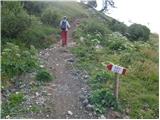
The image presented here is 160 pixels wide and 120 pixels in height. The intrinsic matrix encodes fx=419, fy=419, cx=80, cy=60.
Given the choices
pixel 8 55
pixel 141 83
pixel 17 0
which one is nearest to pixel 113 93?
pixel 141 83

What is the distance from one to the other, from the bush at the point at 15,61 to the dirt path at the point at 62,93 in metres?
0.64

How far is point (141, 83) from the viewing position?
13.4 m

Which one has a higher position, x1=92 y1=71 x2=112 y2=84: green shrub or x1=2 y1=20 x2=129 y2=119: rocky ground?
x1=92 y1=71 x2=112 y2=84: green shrub

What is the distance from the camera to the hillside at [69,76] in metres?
10.8

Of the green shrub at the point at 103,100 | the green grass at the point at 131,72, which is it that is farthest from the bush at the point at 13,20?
the green shrub at the point at 103,100

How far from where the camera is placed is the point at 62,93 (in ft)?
38.4

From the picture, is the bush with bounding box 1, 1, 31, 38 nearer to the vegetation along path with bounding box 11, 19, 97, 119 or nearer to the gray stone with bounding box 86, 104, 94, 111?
the vegetation along path with bounding box 11, 19, 97, 119

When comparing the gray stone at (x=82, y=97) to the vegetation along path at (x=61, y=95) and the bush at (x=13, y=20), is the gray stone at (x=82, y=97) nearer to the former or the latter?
the vegetation along path at (x=61, y=95)

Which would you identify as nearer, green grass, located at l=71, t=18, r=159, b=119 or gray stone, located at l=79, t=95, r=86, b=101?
gray stone, located at l=79, t=95, r=86, b=101

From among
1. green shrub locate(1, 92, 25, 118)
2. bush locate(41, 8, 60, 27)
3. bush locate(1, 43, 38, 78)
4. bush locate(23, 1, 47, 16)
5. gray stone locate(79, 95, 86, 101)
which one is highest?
bush locate(23, 1, 47, 16)

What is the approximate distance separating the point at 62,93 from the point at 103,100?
1.36 metres

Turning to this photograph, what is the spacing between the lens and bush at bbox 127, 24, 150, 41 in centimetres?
2405

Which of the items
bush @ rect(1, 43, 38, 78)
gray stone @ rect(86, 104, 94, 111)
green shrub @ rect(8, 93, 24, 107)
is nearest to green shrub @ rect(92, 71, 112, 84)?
gray stone @ rect(86, 104, 94, 111)

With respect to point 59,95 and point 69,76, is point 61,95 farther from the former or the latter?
point 69,76
